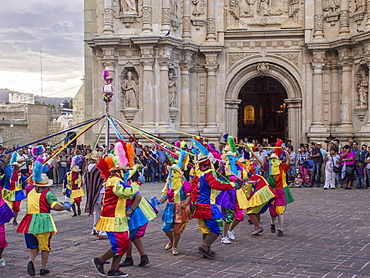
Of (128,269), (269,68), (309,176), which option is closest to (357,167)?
(309,176)

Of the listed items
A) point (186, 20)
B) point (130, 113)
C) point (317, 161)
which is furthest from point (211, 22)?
point (317, 161)

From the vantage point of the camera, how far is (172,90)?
2350 centimetres

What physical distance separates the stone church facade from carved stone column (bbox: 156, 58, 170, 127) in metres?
0.04

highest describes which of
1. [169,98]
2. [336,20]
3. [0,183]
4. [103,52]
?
[336,20]

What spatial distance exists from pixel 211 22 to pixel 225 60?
183cm

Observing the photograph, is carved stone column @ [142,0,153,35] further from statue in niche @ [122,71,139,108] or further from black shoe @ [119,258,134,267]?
black shoe @ [119,258,134,267]

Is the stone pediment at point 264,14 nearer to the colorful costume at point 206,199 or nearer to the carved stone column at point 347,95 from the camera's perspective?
the carved stone column at point 347,95

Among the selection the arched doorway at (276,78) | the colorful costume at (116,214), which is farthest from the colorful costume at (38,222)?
the arched doorway at (276,78)

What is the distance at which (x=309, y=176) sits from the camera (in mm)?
20438

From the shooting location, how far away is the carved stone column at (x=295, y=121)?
78.6 ft

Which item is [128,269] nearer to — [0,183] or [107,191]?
[107,191]

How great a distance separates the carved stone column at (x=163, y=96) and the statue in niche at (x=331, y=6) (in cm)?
746

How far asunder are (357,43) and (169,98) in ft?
27.1

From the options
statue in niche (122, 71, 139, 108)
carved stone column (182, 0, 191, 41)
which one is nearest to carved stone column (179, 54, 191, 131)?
carved stone column (182, 0, 191, 41)
